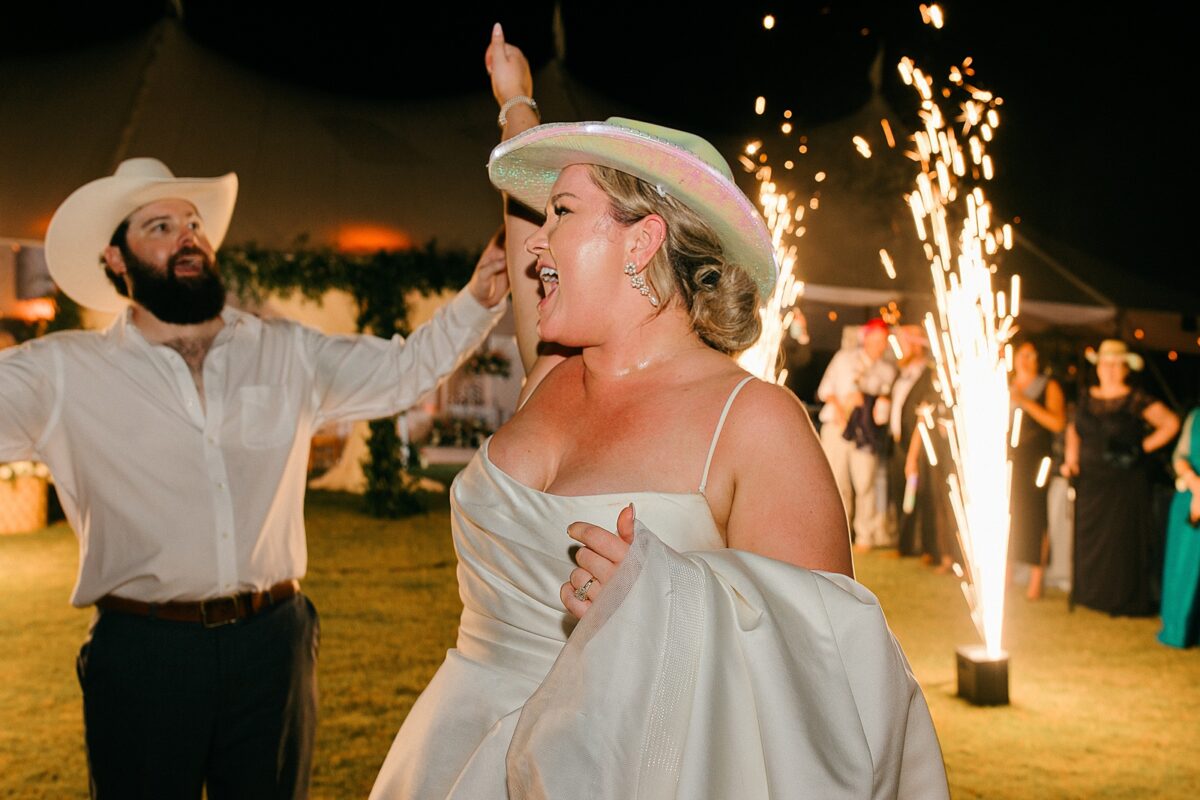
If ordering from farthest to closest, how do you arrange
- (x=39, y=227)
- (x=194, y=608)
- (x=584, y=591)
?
(x=39, y=227)
(x=194, y=608)
(x=584, y=591)

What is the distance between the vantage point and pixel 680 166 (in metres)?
1.76

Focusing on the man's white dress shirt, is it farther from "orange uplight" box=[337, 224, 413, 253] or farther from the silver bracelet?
"orange uplight" box=[337, 224, 413, 253]

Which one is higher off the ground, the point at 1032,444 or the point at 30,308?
the point at 30,308

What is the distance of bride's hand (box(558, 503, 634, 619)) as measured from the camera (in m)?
1.39

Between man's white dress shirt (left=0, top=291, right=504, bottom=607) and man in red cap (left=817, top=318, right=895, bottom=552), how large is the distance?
25.7ft

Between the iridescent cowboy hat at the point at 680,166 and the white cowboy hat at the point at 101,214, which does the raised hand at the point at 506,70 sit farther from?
the white cowboy hat at the point at 101,214

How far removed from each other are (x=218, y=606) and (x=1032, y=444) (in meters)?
7.03

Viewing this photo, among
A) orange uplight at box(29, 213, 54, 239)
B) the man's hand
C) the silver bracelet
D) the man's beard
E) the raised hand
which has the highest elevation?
orange uplight at box(29, 213, 54, 239)

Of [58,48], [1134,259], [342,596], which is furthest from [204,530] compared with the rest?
[1134,259]

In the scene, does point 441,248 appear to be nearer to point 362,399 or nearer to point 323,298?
point 323,298

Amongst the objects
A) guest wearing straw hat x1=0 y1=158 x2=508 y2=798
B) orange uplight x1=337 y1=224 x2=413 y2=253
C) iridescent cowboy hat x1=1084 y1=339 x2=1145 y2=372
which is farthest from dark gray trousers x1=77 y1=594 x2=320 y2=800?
orange uplight x1=337 y1=224 x2=413 y2=253

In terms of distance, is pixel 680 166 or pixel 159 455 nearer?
pixel 680 166

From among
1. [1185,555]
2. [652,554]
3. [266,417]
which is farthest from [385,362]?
[1185,555]

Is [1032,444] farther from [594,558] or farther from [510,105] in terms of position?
[594,558]
